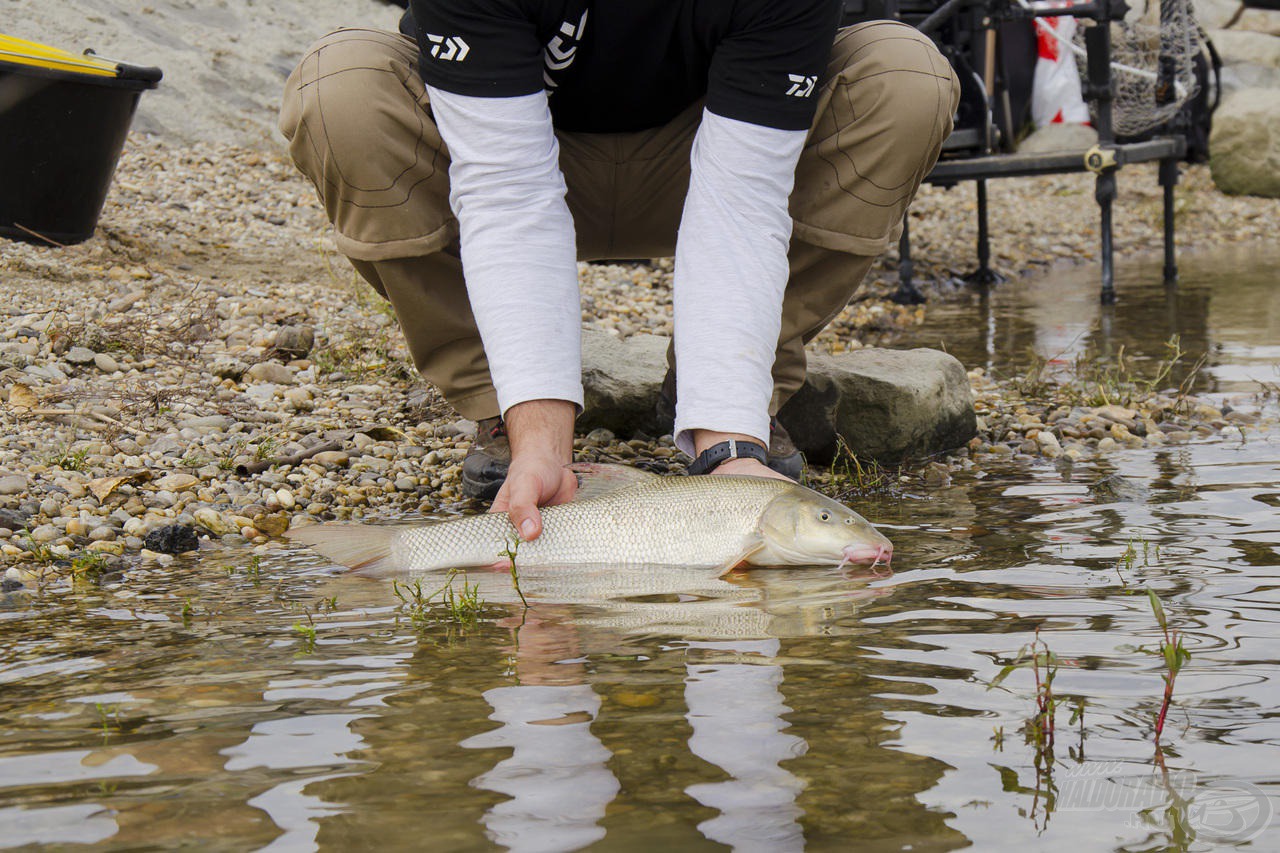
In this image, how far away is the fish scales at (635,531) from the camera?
8.59ft

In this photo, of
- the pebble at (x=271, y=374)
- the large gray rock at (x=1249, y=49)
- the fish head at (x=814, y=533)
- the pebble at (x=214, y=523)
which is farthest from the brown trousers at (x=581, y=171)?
→ the large gray rock at (x=1249, y=49)

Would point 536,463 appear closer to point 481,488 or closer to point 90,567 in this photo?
point 481,488

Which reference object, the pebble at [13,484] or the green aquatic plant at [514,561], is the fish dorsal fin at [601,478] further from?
the pebble at [13,484]

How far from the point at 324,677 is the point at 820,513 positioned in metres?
1.04

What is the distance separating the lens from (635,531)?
2646 millimetres

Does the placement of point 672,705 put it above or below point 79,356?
below

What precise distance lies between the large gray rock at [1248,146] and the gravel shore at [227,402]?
6.43 meters

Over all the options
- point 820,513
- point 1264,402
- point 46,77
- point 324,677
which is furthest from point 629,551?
point 46,77

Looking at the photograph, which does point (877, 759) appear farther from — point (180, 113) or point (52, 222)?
point (180, 113)

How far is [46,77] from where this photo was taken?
5.50m

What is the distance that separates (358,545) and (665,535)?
0.62 meters

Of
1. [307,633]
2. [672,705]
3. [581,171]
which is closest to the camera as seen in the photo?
[672,705]

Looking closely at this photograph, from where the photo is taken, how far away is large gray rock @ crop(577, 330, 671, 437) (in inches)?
155

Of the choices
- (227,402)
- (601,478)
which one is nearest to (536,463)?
(601,478)
